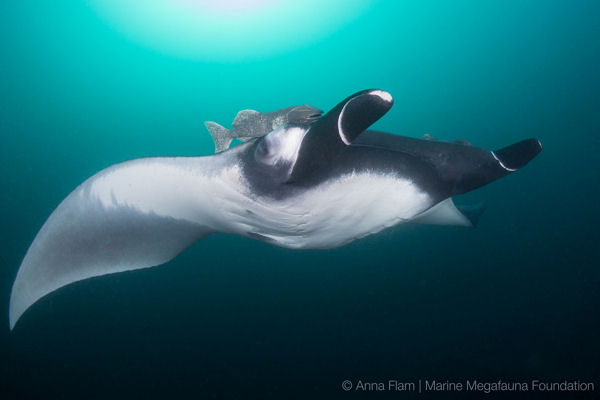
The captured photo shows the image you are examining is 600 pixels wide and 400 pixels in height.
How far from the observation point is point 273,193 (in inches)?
57.5

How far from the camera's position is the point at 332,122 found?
3.60ft

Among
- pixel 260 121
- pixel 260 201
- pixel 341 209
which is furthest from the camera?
pixel 260 121

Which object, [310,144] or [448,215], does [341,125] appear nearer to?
[310,144]

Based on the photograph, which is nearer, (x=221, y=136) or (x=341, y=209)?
(x=341, y=209)

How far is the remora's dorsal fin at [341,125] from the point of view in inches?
41.6

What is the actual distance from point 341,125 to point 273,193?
1.70ft

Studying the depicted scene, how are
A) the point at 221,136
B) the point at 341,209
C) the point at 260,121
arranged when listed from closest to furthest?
1. the point at 341,209
2. the point at 260,121
3. the point at 221,136

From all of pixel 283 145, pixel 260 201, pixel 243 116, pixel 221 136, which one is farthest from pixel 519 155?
pixel 221 136

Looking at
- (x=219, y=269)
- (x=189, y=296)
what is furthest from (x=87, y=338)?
(x=219, y=269)

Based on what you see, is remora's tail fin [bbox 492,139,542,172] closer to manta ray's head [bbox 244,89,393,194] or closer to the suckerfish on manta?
the suckerfish on manta

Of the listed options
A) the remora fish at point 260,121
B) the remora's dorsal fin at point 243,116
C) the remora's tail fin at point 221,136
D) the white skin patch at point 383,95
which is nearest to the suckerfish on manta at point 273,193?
the white skin patch at point 383,95

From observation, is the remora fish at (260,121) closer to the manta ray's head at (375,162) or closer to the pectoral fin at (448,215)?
the manta ray's head at (375,162)

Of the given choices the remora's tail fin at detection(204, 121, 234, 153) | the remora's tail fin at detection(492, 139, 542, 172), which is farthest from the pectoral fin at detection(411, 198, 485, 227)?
the remora's tail fin at detection(204, 121, 234, 153)

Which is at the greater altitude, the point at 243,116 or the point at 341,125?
the point at 243,116
